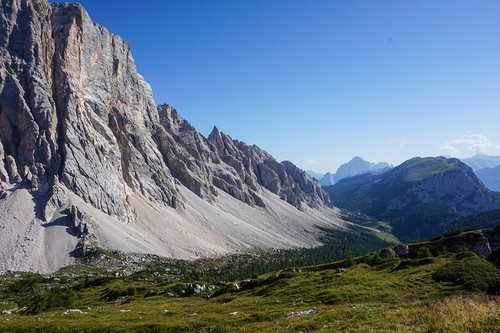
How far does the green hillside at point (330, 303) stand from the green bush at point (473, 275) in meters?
0.11

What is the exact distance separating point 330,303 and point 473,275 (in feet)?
61.5

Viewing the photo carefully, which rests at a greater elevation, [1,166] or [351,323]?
[1,166]

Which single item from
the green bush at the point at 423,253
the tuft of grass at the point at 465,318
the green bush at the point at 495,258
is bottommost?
the green bush at the point at 423,253

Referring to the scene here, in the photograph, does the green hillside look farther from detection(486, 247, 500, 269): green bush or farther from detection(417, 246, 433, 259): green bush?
detection(417, 246, 433, 259): green bush

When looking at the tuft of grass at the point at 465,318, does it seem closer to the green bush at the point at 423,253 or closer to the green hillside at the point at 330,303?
the green hillside at the point at 330,303

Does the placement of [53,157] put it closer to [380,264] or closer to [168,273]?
[168,273]

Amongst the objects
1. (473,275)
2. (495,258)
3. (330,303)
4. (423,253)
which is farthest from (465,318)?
(423,253)

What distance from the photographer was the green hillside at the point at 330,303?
23797mm

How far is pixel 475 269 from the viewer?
4647 centimetres

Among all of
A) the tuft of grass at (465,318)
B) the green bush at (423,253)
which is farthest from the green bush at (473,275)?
the tuft of grass at (465,318)

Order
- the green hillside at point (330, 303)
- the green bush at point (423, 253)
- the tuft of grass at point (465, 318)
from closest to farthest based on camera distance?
the tuft of grass at point (465, 318) → the green hillside at point (330, 303) → the green bush at point (423, 253)

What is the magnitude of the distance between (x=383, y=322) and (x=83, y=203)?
7582 inches

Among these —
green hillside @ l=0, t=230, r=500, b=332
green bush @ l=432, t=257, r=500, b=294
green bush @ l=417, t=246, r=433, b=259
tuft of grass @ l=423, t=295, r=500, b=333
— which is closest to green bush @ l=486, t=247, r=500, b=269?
green hillside @ l=0, t=230, r=500, b=332

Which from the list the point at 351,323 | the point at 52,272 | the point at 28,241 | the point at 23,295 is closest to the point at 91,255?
the point at 52,272
